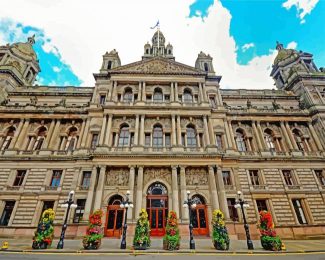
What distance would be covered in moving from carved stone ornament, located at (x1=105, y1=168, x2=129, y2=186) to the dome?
27.7 metres

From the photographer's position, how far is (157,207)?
66.8 feet

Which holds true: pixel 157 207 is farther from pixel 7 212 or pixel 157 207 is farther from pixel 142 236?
pixel 7 212

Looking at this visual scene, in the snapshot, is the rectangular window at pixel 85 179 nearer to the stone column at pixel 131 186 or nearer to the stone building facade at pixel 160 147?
the stone building facade at pixel 160 147

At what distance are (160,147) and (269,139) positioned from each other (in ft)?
51.8


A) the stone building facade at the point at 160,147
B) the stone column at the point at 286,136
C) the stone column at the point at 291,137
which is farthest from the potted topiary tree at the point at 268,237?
the stone column at the point at 291,137

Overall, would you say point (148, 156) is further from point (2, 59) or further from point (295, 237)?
point (2, 59)

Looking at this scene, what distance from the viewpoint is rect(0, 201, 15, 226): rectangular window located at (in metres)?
20.0

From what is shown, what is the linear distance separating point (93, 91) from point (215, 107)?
58.7ft

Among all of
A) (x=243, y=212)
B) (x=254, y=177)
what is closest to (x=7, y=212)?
(x=243, y=212)

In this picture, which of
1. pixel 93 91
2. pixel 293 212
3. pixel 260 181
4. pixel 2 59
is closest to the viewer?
pixel 293 212

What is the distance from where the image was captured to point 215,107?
2731 centimetres

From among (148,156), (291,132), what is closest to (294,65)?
(291,132)

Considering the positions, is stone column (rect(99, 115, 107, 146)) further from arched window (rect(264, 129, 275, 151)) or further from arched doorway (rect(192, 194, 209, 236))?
arched window (rect(264, 129, 275, 151))

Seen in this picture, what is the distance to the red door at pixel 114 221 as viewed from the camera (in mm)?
19094
